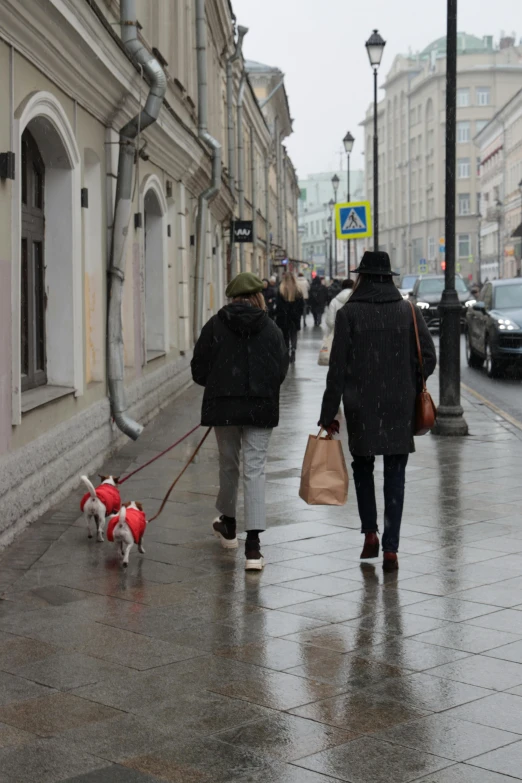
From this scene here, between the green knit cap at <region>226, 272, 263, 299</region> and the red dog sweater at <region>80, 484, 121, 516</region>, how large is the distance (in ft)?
4.92

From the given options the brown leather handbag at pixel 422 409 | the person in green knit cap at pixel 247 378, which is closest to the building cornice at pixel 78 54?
the person in green knit cap at pixel 247 378

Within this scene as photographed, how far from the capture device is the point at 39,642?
211 inches

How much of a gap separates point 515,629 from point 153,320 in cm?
1165

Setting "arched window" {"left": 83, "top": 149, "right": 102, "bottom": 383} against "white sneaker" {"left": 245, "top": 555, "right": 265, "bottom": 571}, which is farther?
"arched window" {"left": 83, "top": 149, "right": 102, "bottom": 383}

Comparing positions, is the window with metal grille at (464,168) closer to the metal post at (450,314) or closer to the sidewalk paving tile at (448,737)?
the metal post at (450,314)

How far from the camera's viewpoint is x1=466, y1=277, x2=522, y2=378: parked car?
20.8 meters

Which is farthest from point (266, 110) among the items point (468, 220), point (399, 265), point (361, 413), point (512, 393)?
point (399, 265)

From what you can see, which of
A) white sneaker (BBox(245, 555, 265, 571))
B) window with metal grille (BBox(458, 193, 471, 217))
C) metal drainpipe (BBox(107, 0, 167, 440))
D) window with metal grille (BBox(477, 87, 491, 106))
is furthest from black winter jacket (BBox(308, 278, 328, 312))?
window with metal grille (BBox(477, 87, 491, 106))

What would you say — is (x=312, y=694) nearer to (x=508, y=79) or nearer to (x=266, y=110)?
(x=266, y=110)

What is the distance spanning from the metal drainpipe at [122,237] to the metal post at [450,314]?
303 cm

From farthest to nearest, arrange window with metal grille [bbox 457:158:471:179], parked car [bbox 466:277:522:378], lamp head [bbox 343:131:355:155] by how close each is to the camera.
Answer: window with metal grille [bbox 457:158:471:179] < lamp head [bbox 343:131:355:155] < parked car [bbox 466:277:522:378]

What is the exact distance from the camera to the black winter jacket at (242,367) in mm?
6879

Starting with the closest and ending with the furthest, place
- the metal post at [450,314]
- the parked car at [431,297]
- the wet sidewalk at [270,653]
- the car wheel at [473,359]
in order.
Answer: the wet sidewalk at [270,653], the metal post at [450,314], the car wheel at [473,359], the parked car at [431,297]

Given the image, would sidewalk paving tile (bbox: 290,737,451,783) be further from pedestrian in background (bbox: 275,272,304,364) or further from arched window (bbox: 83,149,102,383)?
pedestrian in background (bbox: 275,272,304,364)
